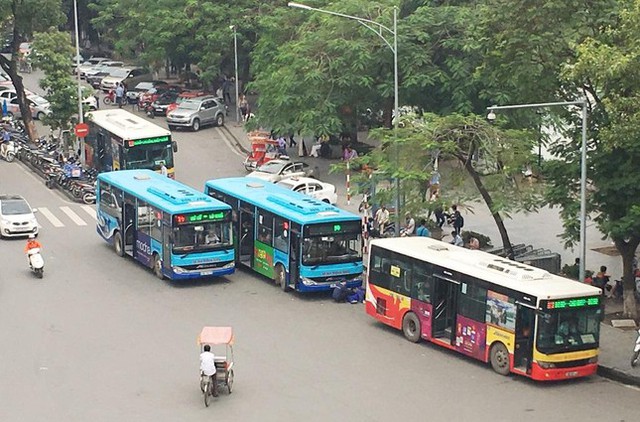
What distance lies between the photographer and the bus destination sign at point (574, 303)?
2602cm

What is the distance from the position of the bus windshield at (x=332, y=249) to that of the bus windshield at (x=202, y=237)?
287 cm

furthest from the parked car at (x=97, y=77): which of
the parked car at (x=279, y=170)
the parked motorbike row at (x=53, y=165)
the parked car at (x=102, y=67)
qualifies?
the parked car at (x=279, y=170)

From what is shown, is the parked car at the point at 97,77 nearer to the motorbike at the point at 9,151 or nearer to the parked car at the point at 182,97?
the parked car at the point at 182,97

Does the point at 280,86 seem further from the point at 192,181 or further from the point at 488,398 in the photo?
the point at 488,398

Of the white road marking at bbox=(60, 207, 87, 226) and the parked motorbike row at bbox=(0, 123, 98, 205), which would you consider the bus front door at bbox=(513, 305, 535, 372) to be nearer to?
the white road marking at bbox=(60, 207, 87, 226)

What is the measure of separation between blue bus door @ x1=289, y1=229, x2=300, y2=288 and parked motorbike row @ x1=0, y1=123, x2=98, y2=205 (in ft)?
53.8

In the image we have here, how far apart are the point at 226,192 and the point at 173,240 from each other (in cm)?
335

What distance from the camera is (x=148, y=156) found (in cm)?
4956

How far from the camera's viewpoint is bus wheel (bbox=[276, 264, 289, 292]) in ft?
113

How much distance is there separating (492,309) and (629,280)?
5.96m

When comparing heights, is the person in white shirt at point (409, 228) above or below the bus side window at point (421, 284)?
below

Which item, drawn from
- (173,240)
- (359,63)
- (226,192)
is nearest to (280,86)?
(359,63)

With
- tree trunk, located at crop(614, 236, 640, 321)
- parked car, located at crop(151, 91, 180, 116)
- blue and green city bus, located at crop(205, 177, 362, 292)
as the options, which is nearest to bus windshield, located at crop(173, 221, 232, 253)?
blue and green city bus, located at crop(205, 177, 362, 292)

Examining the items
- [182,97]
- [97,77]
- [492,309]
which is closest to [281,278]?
[492,309]
